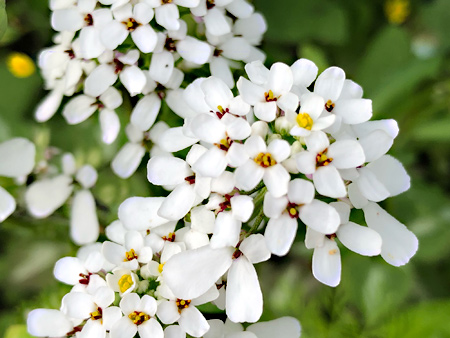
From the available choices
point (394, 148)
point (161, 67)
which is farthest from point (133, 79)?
point (394, 148)

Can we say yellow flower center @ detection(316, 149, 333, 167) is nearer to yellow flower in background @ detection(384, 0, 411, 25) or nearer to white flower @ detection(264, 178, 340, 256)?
white flower @ detection(264, 178, 340, 256)

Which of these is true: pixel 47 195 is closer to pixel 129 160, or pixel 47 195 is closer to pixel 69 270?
pixel 129 160

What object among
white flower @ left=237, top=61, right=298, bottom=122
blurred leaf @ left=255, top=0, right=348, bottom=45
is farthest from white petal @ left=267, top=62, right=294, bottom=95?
blurred leaf @ left=255, top=0, right=348, bottom=45

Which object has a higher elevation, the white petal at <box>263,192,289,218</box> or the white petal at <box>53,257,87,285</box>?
the white petal at <box>263,192,289,218</box>

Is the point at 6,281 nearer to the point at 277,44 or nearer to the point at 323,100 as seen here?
the point at 277,44

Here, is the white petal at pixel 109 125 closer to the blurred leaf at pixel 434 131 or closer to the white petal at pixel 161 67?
the white petal at pixel 161 67

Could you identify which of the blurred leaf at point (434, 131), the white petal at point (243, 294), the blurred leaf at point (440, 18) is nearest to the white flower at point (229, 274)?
the white petal at point (243, 294)
